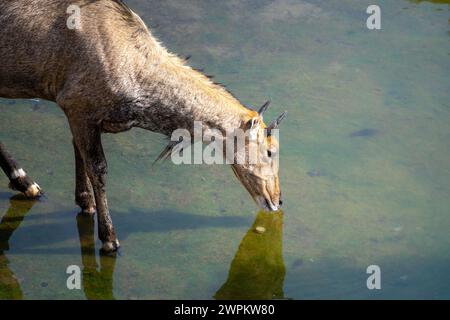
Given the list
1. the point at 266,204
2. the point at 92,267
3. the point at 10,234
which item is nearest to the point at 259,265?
the point at 266,204

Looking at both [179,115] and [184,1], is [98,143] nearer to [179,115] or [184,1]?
[179,115]

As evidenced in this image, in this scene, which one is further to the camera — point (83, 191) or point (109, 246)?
point (83, 191)

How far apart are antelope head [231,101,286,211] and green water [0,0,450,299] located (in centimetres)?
45

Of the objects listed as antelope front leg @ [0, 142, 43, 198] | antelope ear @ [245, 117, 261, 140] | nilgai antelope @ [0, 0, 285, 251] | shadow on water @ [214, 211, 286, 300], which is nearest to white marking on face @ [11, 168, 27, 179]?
antelope front leg @ [0, 142, 43, 198]

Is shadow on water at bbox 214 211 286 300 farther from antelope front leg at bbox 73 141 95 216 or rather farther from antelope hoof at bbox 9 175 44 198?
antelope hoof at bbox 9 175 44 198

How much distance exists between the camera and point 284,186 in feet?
30.1

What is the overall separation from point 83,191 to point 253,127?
72.0 inches

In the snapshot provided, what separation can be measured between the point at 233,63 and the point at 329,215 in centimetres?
286

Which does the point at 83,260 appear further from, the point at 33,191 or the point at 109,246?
the point at 33,191

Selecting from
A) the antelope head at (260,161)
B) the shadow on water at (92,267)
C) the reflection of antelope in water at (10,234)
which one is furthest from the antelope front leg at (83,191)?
the antelope head at (260,161)

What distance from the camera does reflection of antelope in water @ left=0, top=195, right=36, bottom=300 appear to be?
25.4ft

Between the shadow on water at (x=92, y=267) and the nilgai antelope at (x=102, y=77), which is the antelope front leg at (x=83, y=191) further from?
the nilgai antelope at (x=102, y=77)

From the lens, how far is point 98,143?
795 cm

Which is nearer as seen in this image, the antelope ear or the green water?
the antelope ear
